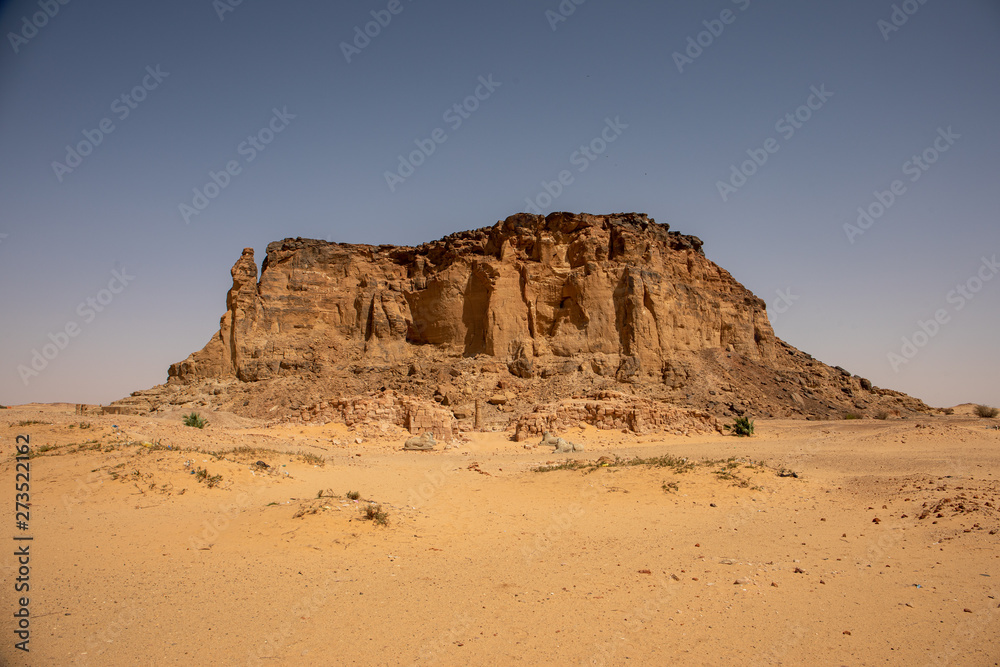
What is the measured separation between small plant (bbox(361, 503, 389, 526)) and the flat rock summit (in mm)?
25727

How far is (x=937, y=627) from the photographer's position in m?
5.18

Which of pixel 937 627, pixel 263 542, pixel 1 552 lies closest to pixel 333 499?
pixel 263 542

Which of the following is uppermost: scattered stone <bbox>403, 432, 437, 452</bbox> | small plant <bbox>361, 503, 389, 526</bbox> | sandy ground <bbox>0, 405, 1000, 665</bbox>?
scattered stone <bbox>403, 432, 437, 452</bbox>

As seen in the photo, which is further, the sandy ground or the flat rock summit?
the flat rock summit

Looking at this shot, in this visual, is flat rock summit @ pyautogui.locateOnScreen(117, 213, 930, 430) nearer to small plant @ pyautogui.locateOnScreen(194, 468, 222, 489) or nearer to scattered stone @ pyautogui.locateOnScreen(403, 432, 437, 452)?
scattered stone @ pyautogui.locateOnScreen(403, 432, 437, 452)

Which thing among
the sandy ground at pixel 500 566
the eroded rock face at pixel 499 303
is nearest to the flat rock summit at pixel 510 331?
the eroded rock face at pixel 499 303

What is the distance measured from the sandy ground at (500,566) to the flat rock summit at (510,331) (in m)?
23.9

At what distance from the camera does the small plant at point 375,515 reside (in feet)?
27.1

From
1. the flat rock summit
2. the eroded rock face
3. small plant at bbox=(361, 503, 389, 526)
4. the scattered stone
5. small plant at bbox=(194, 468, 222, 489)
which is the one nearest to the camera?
small plant at bbox=(361, 503, 389, 526)

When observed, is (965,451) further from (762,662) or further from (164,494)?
(164,494)

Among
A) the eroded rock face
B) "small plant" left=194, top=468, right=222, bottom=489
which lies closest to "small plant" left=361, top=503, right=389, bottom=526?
"small plant" left=194, top=468, right=222, bottom=489

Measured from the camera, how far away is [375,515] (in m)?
8.32

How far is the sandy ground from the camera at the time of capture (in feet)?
16.0

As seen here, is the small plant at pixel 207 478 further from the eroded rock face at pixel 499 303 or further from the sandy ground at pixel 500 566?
the eroded rock face at pixel 499 303
